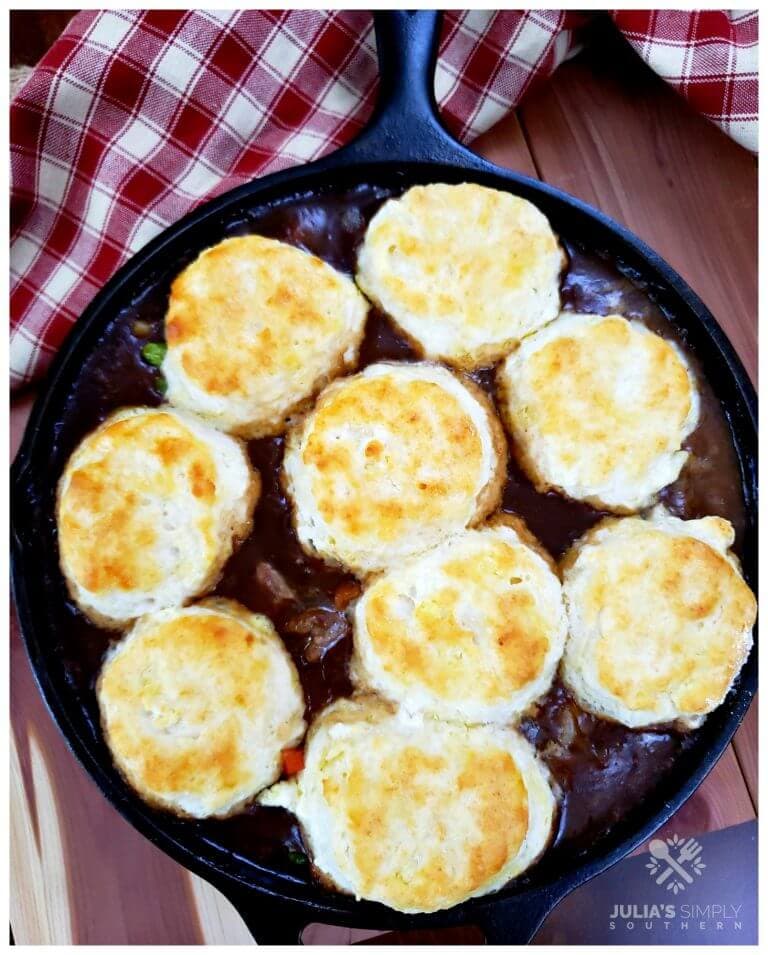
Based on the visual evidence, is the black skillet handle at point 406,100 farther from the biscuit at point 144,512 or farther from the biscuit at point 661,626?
the biscuit at point 661,626


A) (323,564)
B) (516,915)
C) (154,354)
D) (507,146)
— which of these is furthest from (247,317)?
(516,915)

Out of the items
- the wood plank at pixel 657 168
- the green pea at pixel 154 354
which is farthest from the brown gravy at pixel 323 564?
the wood plank at pixel 657 168

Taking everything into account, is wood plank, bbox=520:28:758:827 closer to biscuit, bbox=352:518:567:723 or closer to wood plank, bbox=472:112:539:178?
wood plank, bbox=472:112:539:178

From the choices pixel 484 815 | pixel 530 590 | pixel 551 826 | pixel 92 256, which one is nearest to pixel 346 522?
pixel 530 590

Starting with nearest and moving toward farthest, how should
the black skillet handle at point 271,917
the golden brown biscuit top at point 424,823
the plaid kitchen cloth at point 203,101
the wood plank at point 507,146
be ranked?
the golden brown biscuit top at point 424,823 → the black skillet handle at point 271,917 → the plaid kitchen cloth at point 203,101 → the wood plank at point 507,146

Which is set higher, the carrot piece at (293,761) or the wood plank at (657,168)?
the wood plank at (657,168)

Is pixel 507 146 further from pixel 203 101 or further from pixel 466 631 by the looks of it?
pixel 466 631

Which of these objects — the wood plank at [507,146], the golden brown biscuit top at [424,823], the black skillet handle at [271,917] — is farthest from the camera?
the wood plank at [507,146]
